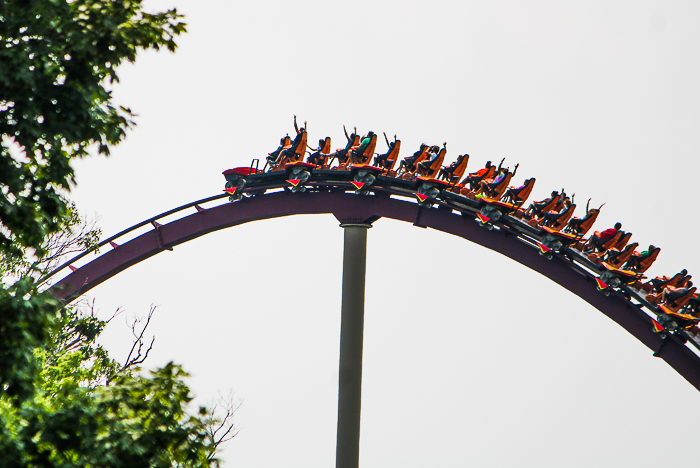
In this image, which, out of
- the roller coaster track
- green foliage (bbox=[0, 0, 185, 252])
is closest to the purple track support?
the roller coaster track

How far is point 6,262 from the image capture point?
11547 millimetres

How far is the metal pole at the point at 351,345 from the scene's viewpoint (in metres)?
11.5

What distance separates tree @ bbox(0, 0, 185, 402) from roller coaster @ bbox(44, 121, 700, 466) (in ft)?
26.6

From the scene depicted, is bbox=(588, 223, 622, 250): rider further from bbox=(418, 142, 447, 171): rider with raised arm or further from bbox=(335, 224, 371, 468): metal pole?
bbox=(335, 224, 371, 468): metal pole

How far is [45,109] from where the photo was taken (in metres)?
4.16

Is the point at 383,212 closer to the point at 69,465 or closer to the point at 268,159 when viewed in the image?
the point at 268,159

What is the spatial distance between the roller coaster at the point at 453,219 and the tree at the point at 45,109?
810 cm

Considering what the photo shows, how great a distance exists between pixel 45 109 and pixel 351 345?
8255mm

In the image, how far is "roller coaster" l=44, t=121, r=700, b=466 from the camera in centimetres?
1106

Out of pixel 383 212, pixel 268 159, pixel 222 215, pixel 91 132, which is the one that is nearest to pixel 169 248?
pixel 222 215

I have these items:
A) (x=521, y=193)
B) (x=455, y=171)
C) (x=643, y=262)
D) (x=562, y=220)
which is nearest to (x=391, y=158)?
(x=455, y=171)

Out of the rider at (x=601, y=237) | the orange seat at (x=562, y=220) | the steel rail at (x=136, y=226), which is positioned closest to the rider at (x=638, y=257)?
the rider at (x=601, y=237)

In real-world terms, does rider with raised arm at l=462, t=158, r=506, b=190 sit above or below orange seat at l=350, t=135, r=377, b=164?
below

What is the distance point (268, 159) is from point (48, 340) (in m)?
9.60
